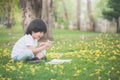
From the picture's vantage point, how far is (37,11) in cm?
2058

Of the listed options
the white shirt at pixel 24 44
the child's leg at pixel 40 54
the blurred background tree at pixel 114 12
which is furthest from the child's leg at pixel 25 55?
the blurred background tree at pixel 114 12

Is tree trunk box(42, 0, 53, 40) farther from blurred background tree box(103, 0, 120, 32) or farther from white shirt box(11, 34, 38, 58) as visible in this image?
blurred background tree box(103, 0, 120, 32)

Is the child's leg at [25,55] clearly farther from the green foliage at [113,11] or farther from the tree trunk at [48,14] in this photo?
the green foliage at [113,11]

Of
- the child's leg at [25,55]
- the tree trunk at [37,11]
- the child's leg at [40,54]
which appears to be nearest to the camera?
the child's leg at [25,55]

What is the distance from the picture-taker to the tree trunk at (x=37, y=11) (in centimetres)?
2025

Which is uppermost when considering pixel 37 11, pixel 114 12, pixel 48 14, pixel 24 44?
pixel 37 11

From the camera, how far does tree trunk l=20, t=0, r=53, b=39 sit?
66.4 feet

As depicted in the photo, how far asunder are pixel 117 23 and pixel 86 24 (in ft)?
19.1

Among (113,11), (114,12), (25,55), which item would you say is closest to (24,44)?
(25,55)

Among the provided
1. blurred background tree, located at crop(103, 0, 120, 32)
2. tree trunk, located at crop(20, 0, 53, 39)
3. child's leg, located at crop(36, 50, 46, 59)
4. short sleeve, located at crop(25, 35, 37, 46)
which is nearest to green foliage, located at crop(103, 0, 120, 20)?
blurred background tree, located at crop(103, 0, 120, 32)

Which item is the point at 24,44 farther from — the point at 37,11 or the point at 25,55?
the point at 37,11

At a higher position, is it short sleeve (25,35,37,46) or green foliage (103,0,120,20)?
short sleeve (25,35,37,46)

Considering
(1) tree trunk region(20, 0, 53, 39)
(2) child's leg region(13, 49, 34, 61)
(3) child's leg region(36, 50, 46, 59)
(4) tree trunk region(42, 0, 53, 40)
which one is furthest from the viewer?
(4) tree trunk region(42, 0, 53, 40)

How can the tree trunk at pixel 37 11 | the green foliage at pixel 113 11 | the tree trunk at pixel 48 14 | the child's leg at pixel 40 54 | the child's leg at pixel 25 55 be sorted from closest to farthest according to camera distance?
the child's leg at pixel 25 55 < the child's leg at pixel 40 54 < the tree trunk at pixel 37 11 < the tree trunk at pixel 48 14 < the green foliage at pixel 113 11
